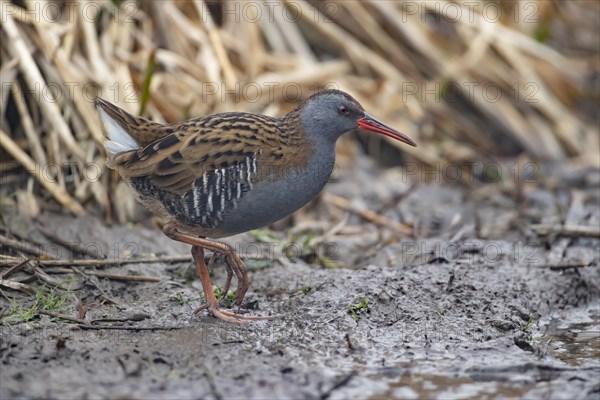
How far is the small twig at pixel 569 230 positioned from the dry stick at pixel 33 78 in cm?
305

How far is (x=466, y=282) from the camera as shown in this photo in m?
5.05

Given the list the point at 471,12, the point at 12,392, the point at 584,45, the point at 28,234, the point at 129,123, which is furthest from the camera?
the point at 584,45

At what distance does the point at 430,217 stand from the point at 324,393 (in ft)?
10.9

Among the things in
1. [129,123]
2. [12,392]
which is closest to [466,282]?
[129,123]

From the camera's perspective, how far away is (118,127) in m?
4.83

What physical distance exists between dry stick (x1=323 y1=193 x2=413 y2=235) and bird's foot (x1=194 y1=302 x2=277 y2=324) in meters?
2.09

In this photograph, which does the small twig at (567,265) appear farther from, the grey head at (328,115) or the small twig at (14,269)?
the small twig at (14,269)

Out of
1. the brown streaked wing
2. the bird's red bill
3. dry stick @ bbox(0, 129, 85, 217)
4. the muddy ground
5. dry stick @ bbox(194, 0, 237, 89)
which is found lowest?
the muddy ground

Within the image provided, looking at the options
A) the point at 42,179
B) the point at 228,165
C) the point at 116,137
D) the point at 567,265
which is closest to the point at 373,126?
the point at 228,165

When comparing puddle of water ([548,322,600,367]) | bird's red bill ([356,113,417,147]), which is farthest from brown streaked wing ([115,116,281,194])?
puddle of water ([548,322,600,367])

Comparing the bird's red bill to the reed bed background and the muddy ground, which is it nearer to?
the muddy ground

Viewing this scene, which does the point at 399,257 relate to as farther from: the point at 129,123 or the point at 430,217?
the point at 129,123

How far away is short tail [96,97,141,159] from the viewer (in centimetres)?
480

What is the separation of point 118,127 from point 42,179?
3.71 feet
